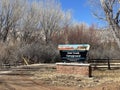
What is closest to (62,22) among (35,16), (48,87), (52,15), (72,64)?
(52,15)

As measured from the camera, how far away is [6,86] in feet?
49.3

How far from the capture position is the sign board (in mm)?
21547

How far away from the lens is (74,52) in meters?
21.8

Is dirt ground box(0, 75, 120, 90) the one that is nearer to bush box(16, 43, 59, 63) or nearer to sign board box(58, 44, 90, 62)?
sign board box(58, 44, 90, 62)

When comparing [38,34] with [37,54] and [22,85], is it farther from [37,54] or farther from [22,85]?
[22,85]

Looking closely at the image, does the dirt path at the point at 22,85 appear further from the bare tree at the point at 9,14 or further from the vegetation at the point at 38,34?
the bare tree at the point at 9,14

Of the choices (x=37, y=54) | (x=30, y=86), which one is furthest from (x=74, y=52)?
(x=37, y=54)

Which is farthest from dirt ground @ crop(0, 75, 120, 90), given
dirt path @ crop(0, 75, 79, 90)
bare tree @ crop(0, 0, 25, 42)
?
bare tree @ crop(0, 0, 25, 42)

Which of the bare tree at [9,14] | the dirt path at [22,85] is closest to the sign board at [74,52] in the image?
the dirt path at [22,85]

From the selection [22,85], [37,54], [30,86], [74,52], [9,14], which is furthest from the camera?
[9,14]

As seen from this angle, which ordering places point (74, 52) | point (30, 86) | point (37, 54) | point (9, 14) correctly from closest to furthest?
point (30, 86), point (74, 52), point (37, 54), point (9, 14)

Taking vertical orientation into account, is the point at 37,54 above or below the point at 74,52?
below

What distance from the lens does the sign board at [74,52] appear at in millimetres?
21547

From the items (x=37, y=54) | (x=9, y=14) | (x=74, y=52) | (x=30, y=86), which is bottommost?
(x=37, y=54)
